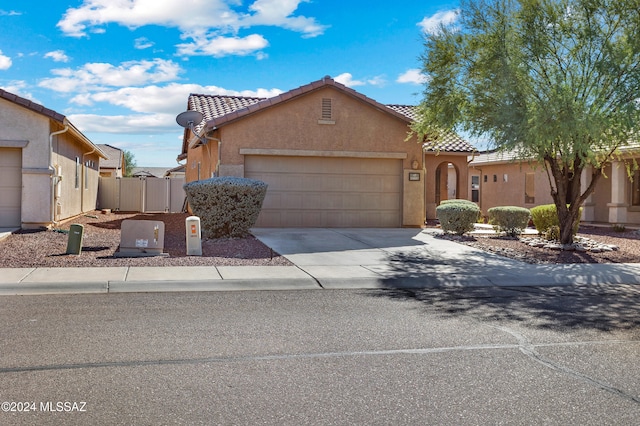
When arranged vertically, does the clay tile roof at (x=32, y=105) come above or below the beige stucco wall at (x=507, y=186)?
above

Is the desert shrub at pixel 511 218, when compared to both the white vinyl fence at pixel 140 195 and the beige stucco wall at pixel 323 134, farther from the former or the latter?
the white vinyl fence at pixel 140 195

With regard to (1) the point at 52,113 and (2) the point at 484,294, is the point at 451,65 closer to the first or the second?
(2) the point at 484,294

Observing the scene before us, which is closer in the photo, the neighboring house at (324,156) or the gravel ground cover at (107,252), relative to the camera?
the gravel ground cover at (107,252)

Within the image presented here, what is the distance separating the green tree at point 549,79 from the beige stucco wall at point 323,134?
4.42 meters

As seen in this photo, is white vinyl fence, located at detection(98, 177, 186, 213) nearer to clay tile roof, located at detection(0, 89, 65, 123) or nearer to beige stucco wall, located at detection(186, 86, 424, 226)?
beige stucco wall, located at detection(186, 86, 424, 226)

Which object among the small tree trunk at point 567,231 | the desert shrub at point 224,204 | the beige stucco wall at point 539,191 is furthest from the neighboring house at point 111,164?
the small tree trunk at point 567,231

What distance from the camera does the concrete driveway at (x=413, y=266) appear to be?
Answer: 10570 mm

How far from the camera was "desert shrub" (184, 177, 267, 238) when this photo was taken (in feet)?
49.6

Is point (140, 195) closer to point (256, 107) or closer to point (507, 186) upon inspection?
point (256, 107)

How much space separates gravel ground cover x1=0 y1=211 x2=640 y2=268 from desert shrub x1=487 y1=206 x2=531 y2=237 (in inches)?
19.3

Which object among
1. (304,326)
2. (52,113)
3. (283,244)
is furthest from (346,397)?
(52,113)

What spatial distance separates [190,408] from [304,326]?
2.75 metres

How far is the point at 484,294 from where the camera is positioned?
9.61 metres

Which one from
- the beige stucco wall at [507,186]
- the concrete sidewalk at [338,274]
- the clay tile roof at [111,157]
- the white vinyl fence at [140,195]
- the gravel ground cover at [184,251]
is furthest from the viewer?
the clay tile roof at [111,157]
